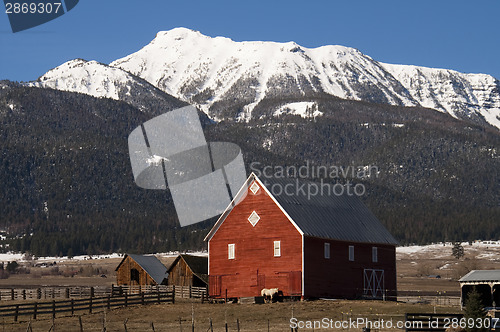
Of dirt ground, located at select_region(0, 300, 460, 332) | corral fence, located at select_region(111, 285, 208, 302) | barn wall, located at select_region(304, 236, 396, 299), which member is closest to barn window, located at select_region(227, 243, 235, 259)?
corral fence, located at select_region(111, 285, 208, 302)

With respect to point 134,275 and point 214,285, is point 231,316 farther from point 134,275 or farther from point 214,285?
point 134,275

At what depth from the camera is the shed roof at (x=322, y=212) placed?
216 feet

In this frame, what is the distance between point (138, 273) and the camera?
84.3 meters

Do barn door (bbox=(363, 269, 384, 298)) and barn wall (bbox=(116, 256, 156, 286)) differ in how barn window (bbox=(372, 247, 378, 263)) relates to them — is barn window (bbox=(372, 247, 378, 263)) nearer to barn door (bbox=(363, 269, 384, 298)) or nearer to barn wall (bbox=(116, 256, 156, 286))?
barn door (bbox=(363, 269, 384, 298))

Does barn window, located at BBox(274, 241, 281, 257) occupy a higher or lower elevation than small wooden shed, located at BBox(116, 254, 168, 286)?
higher

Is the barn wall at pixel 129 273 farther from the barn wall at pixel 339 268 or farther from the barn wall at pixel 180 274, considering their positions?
the barn wall at pixel 339 268

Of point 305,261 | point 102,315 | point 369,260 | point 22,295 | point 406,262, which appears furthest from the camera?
point 406,262

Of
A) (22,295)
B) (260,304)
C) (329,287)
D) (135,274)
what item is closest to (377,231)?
(329,287)

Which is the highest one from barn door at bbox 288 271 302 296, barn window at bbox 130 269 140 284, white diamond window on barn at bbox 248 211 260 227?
white diamond window on barn at bbox 248 211 260 227

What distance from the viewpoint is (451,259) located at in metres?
171

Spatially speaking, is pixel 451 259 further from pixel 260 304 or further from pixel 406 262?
pixel 260 304

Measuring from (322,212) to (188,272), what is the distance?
15.4 meters

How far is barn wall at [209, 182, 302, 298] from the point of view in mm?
64625

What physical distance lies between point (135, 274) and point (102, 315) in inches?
980
